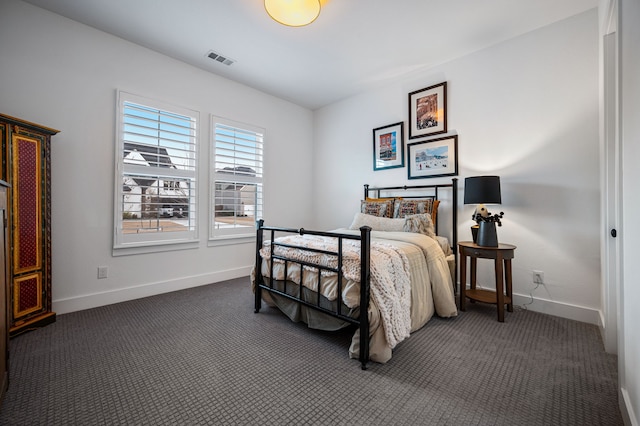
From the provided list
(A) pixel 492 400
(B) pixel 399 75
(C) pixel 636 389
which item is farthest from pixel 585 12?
(A) pixel 492 400

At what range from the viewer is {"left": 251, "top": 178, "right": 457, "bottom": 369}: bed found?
1.76 metres

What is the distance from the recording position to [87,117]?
107 inches

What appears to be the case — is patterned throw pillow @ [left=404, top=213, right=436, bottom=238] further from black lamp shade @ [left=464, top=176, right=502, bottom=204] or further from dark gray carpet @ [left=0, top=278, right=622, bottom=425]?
dark gray carpet @ [left=0, top=278, right=622, bottom=425]

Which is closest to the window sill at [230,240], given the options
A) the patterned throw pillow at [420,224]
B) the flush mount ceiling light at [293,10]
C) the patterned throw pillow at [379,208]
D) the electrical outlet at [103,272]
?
the electrical outlet at [103,272]

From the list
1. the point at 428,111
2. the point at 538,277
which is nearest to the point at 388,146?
the point at 428,111

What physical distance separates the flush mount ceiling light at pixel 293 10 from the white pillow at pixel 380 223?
82.1 inches

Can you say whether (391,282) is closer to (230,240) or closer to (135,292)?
(230,240)

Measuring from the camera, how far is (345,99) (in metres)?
4.42

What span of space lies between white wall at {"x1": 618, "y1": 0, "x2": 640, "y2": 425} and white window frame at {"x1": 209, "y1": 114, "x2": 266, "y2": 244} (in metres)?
3.71

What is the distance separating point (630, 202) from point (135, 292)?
13.1 ft

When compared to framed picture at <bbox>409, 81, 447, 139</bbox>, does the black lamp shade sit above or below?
below

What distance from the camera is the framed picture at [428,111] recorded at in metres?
3.31

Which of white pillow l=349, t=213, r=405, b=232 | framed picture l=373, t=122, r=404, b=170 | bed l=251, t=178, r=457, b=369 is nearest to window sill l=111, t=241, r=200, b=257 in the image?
bed l=251, t=178, r=457, b=369

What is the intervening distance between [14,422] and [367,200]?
344 centimetres
